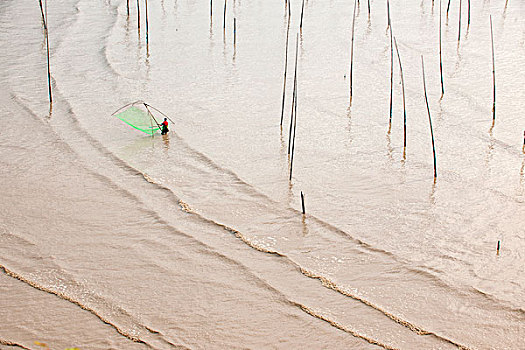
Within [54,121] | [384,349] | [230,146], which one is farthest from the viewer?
[54,121]

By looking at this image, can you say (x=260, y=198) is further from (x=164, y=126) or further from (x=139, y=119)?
(x=139, y=119)

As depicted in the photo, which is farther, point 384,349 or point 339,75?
point 339,75

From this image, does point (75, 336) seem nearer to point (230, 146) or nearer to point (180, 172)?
point (180, 172)

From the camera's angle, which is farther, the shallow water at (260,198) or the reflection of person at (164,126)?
the reflection of person at (164,126)

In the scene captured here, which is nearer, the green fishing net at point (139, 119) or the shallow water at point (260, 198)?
the shallow water at point (260, 198)

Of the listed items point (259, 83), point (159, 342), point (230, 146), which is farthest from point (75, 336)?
point (259, 83)

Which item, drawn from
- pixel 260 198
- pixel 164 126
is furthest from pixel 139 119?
pixel 260 198
